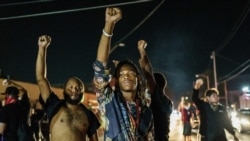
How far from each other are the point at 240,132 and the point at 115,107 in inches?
636

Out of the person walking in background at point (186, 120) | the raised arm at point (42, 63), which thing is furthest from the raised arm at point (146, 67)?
the person walking in background at point (186, 120)

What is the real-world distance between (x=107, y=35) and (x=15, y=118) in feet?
11.1

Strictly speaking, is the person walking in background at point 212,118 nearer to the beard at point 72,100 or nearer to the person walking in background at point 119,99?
the beard at point 72,100

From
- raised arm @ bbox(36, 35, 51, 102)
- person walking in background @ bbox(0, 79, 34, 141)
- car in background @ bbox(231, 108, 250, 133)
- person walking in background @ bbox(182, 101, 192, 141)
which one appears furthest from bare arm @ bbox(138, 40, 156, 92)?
car in background @ bbox(231, 108, 250, 133)

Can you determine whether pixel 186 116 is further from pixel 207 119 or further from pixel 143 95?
pixel 143 95

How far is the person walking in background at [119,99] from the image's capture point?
318cm

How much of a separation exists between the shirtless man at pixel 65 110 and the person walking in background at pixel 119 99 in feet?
4.35

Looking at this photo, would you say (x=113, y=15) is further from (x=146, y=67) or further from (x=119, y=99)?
(x=146, y=67)

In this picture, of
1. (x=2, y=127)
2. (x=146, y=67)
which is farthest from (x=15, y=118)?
(x=146, y=67)

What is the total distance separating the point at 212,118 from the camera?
252 inches

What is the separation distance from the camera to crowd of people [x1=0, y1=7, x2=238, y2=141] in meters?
3.24

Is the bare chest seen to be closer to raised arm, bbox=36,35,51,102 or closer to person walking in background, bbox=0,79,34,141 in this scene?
raised arm, bbox=36,35,51,102

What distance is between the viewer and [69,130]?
4570 mm

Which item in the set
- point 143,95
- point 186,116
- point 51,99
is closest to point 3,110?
point 51,99
